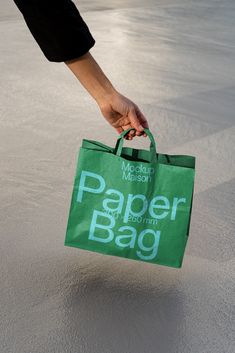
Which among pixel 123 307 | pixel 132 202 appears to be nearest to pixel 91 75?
pixel 132 202

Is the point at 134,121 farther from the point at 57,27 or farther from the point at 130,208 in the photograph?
the point at 57,27

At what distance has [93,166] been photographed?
176 centimetres

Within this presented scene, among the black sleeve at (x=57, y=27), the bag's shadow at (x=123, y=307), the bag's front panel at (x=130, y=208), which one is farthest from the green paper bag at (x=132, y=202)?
the black sleeve at (x=57, y=27)

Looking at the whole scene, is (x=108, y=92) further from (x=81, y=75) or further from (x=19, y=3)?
(x=19, y=3)

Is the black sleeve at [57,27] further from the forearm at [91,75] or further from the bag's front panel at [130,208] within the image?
the bag's front panel at [130,208]

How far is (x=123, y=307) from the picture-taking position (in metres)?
1.79

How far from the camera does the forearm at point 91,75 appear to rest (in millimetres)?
1534

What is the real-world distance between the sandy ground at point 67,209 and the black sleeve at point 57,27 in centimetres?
65

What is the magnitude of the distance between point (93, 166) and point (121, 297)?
345 mm

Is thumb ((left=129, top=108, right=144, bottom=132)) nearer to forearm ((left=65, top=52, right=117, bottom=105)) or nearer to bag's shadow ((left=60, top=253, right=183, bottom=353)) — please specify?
forearm ((left=65, top=52, right=117, bottom=105))

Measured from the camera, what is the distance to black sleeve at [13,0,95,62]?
1.39 m

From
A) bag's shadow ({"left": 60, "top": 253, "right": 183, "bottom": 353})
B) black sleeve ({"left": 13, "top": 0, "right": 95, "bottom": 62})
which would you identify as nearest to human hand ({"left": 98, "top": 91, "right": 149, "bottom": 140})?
black sleeve ({"left": 13, "top": 0, "right": 95, "bottom": 62})

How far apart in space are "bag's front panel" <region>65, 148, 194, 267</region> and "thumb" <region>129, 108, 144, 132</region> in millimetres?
91

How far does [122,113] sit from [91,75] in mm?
167
